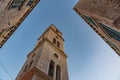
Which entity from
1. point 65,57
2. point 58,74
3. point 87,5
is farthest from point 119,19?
point 65,57

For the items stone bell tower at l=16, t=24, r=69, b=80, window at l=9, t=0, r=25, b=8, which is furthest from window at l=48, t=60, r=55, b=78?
window at l=9, t=0, r=25, b=8

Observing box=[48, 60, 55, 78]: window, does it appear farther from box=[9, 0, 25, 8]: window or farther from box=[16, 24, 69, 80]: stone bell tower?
box=[9, 0, 25, 8]: window

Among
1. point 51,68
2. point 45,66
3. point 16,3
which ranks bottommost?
point 45,66

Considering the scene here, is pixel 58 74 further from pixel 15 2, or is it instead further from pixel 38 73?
pixel 15 2

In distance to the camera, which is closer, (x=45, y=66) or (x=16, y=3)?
(x=16, y=3)

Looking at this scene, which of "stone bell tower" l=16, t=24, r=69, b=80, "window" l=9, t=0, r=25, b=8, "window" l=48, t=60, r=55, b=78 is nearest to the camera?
"window" l=9, t=0, r=25, b=8

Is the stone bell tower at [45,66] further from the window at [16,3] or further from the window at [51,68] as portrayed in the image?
the window at [16,3]

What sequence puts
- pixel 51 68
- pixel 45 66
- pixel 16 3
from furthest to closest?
pixel 51 68
pixel 45 66
pixel 16 3

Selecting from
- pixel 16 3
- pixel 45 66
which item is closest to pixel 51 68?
pixel 45 66

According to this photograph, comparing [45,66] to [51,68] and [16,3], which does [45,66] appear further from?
[16,3]

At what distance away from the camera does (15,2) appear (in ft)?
29.9

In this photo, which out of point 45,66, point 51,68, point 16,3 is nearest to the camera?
point 16,3

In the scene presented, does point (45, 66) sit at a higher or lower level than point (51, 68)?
lower

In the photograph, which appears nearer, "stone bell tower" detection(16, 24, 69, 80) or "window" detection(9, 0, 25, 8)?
"window" detection(9, 0, 25, 8)
